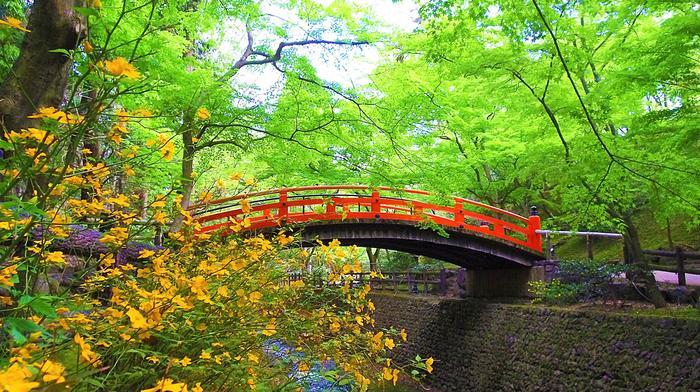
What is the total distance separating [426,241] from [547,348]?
11.3ft

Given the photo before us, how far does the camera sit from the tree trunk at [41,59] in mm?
2133

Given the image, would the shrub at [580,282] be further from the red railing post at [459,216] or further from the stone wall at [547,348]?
the red railing post at [459,216]

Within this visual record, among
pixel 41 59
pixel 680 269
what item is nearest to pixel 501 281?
pixel 680 269

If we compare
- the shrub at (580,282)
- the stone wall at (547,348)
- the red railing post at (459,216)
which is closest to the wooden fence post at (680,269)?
the shrub at (580,282)

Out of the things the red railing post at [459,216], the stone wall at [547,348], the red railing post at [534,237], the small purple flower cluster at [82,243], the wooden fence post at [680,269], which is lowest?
the stone wall at [547,348]

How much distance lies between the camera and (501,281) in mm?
12695

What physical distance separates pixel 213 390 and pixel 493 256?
33.4 feet

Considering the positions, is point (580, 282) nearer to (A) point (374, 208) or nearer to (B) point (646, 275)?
(B) point (646, 275)

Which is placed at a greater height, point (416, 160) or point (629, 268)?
point (416, 160)

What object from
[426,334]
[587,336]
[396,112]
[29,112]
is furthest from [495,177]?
[29,112]

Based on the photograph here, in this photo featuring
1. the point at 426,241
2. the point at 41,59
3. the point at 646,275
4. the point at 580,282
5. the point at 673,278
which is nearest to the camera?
the point at 41,59

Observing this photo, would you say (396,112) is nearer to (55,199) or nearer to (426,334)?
(55,199)

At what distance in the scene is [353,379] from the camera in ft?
8.73

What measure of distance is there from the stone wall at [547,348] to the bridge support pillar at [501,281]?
4.01 feet
